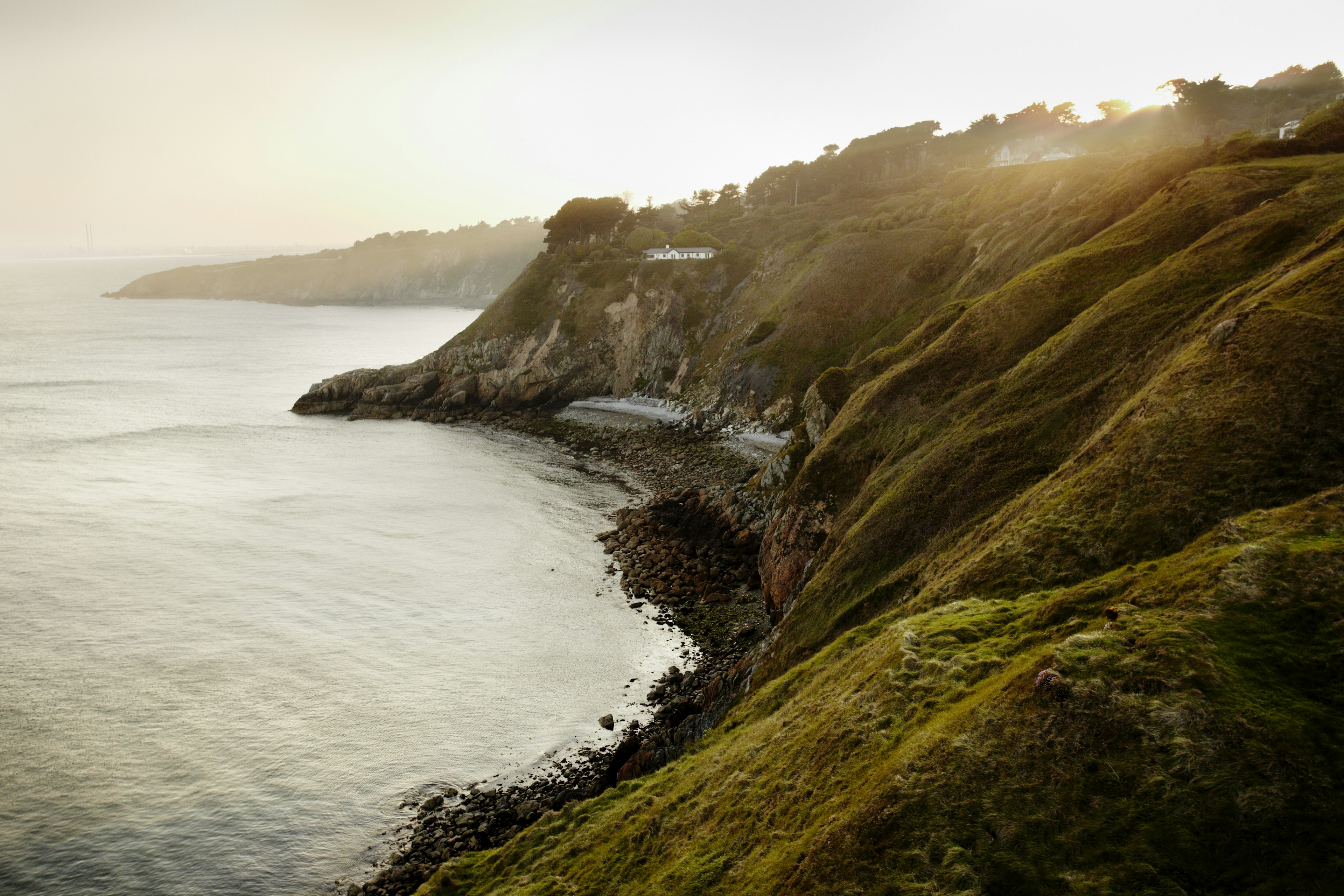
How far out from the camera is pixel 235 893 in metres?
21.2

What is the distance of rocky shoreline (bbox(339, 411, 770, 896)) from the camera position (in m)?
23.2

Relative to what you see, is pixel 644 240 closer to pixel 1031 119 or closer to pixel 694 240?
pixel 694 240

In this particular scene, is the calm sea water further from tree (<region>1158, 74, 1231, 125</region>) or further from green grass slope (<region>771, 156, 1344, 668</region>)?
tree (<region>1158, 74, 1231, 125</region>)

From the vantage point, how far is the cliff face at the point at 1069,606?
9844 millimetres

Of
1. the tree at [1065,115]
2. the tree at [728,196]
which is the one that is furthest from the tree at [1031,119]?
the tree at [728,196]

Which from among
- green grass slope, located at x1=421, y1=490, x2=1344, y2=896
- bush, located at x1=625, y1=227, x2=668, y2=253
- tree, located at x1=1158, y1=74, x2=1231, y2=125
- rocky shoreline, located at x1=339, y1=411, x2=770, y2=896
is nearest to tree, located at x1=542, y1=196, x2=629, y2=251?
bush, located at x1=625, y1=227, x2=668, y2=253

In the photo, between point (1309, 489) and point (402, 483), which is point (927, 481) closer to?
point (1309, 489)

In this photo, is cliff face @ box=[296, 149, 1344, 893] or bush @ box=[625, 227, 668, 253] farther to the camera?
bush @ box=[625, 227, 668, 253]

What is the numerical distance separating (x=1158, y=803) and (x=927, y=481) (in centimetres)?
1777

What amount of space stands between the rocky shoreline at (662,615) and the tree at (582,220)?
5614 cm

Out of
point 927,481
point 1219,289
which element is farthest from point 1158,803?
point 1219,289

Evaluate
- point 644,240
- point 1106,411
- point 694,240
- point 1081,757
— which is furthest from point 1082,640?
point 644,240

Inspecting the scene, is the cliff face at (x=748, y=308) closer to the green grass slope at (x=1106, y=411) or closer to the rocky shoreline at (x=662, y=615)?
the rocky shoreline at (x=662, y=615)

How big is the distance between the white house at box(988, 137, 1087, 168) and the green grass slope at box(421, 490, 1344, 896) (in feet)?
381
